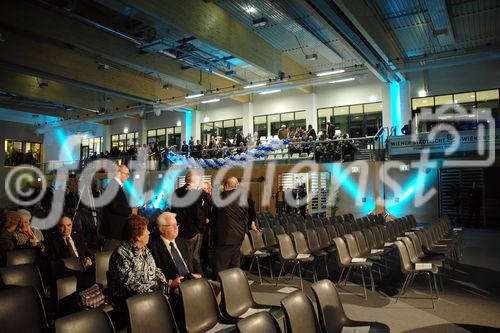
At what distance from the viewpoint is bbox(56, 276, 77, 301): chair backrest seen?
3.32 m

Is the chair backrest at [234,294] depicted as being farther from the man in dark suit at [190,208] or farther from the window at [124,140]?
the window at [124,140]

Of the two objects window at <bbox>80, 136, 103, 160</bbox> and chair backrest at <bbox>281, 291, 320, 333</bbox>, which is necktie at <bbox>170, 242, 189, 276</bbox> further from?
window at <bbox>80, 136, 103, 160</bbox>

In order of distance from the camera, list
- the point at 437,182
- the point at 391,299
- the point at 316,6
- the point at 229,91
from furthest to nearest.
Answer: the point at 229,91 < the point at 437,182 < the point at 316,6 < the point at 391,299

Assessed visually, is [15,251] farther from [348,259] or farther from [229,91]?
[229,91]

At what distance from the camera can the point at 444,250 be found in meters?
6.32

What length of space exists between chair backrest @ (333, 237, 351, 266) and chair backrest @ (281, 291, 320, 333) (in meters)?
2.79

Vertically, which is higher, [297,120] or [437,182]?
[297,120]

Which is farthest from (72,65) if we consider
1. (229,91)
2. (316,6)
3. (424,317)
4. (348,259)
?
(424,317)

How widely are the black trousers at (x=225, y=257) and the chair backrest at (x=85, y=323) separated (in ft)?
7.44

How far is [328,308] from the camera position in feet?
9.73

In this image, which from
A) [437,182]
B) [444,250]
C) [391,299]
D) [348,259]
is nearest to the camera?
[391,299]

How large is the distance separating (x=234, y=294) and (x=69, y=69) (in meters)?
13.4

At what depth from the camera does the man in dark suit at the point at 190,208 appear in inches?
183

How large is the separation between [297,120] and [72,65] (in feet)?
34.2
